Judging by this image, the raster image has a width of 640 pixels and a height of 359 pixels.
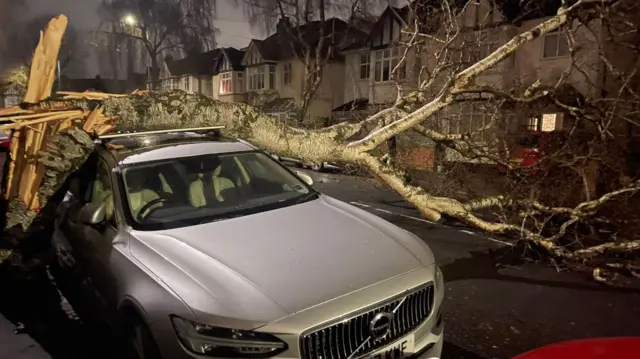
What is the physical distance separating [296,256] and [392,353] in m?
0.74

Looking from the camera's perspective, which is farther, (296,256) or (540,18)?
(540,18)

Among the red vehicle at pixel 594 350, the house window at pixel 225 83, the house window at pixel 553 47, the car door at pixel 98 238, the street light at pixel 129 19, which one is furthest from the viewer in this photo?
the house window at pixel 225 83

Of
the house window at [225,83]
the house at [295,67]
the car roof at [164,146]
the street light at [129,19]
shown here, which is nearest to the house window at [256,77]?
the house at [295,67]

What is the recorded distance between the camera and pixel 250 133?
600cm

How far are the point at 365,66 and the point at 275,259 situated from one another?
24.4 m

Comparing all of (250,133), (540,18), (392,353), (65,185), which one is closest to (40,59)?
(65,185)

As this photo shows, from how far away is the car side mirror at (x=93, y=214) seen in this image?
3.08 metres

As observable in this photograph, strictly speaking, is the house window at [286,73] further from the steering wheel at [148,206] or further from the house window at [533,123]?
the steering wheel at [148,206]

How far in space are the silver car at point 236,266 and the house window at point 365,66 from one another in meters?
22.7

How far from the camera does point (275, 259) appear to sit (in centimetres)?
257

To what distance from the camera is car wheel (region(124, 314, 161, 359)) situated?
97.1 inches

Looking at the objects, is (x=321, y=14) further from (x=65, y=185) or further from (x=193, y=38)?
(x=65, y=185)

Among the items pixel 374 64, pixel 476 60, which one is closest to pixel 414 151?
pixel 476 60

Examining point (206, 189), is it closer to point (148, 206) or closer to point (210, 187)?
point (210, 187)
